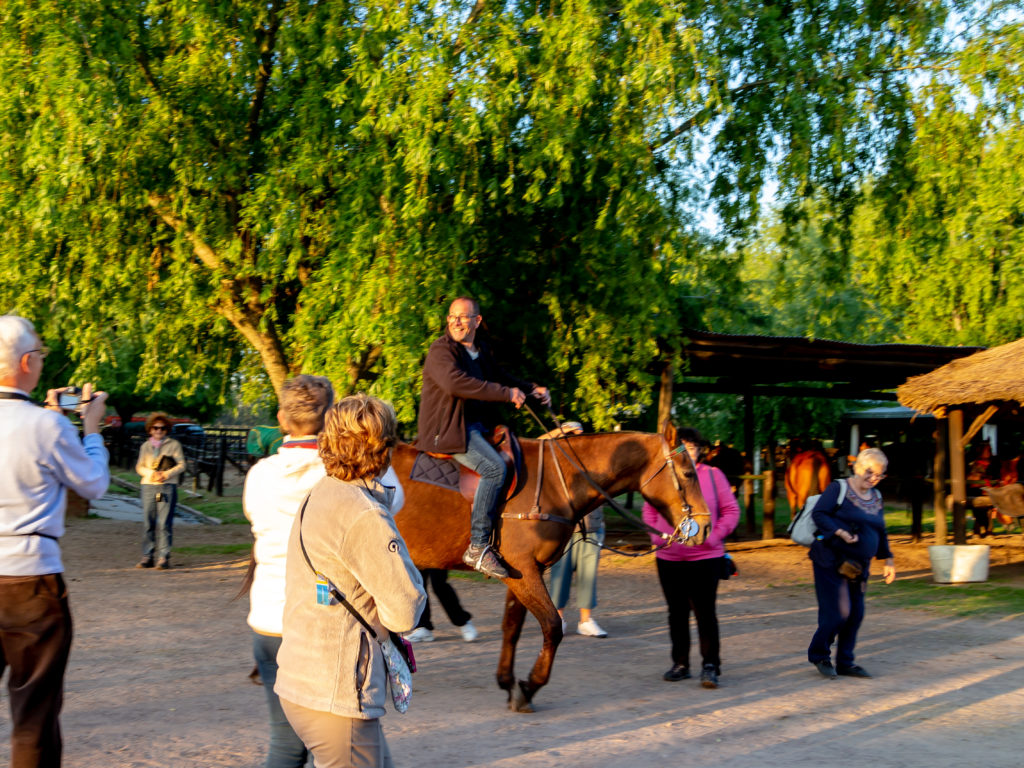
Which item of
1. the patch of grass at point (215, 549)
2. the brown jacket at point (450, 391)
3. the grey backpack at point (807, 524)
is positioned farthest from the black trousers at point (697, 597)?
the patch of grass at point (215, 549)

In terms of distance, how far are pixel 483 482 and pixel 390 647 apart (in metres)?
3.95

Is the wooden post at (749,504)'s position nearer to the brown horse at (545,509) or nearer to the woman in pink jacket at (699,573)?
the woman in pink jacket at (699,573)

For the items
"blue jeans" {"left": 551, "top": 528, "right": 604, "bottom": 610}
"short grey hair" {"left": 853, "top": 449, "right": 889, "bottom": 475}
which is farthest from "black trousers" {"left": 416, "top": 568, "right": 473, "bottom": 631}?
"short grey hair" {"left": 853, "top": 449, "right": 889, "bottom": 475}

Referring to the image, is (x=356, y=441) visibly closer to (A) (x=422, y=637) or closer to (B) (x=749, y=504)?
(A) (x=422, y=637)

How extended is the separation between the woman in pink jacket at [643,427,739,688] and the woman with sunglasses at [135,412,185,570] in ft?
26.3

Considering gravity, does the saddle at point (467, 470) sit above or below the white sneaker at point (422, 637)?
above

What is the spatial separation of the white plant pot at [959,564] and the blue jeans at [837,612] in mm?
6286

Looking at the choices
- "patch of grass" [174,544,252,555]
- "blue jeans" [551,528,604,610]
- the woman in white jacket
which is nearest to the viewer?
the woman in white jacket

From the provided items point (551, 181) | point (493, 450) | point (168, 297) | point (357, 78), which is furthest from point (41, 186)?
point (493, 450)

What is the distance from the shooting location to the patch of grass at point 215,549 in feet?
52.2

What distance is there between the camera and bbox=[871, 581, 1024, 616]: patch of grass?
11570 millimetres

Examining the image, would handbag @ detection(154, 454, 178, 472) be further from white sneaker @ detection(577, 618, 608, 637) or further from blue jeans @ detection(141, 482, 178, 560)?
white sneaker @ detection(577, 618, 608, 637)

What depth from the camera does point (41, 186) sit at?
11445 millimetres

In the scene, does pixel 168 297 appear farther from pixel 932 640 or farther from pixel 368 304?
pixel 932 640
